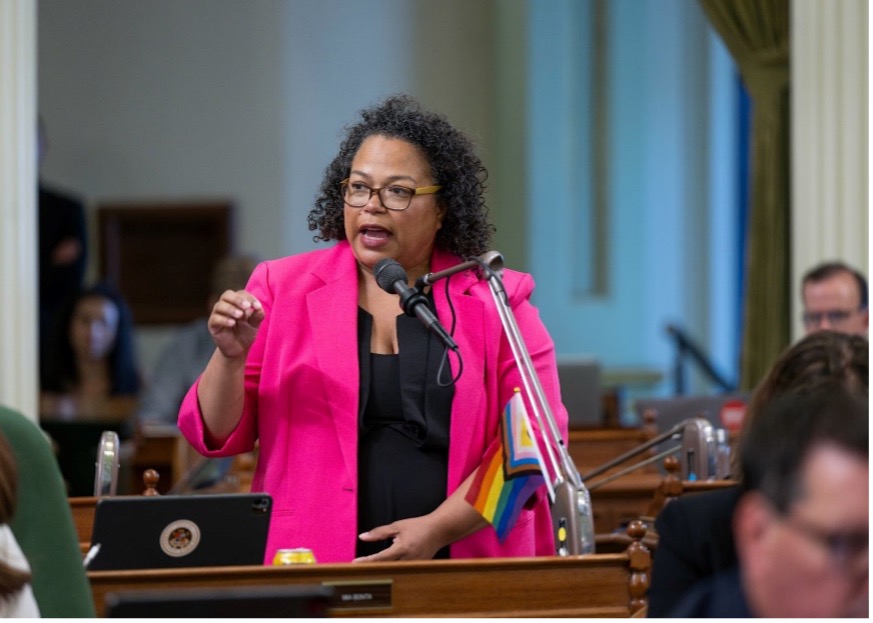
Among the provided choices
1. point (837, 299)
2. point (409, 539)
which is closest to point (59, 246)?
point (837, 299)

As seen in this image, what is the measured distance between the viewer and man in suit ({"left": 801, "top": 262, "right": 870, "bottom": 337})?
207 inches

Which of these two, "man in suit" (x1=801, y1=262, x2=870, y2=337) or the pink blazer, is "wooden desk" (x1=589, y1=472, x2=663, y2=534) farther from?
the pink blazer

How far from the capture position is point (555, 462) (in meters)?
2.59

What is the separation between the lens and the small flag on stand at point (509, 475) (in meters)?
2.62

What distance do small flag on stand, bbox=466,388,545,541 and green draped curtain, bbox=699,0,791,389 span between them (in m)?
4.38

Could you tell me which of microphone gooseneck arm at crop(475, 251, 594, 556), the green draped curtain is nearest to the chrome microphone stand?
microphone gooseneck arm at crop(475, 251, 594, 556)

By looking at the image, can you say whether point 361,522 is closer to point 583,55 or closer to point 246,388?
point 246,388

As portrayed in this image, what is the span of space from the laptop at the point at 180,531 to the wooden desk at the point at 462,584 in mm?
53

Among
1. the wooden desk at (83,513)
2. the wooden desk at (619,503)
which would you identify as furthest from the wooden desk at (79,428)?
the wooden desk at (83,513)

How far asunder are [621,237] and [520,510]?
292 inches

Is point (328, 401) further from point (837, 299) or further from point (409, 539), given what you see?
point (837, 299)

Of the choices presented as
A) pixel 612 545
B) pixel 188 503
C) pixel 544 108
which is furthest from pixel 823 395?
pixel 544 108

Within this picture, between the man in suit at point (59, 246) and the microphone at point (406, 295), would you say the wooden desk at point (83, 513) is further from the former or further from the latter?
the man in suit at point (59, 246)

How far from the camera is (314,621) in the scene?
1.81 meters
